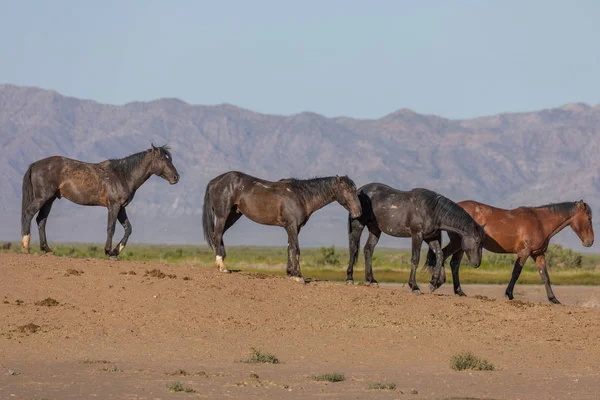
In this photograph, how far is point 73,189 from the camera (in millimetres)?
24109

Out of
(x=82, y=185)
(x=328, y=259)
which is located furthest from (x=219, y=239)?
(x=328, y=259)

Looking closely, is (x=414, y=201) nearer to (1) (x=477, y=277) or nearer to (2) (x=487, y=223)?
(2) (x=487, y=223)

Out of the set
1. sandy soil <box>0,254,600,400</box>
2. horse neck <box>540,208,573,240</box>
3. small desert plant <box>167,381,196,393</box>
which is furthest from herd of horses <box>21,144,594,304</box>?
small desert plant <box>167,381,196,393</box>

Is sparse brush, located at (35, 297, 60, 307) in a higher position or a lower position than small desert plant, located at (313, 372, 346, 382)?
higher

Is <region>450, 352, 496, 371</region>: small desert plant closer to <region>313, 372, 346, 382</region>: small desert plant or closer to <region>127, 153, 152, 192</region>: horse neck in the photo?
<region>313, 372, 346, 382</region>: small desert plant

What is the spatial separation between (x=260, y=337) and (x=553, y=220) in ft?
27.6

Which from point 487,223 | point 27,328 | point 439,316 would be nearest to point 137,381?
point 27,328

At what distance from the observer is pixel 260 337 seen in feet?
67.8

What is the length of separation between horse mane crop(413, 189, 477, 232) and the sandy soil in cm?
151

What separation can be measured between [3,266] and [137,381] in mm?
6962

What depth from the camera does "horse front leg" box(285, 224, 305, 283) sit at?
2341 centimetres

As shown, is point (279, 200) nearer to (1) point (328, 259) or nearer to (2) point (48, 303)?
(2) point (48, 303)

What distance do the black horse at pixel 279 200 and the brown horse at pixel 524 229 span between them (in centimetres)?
309

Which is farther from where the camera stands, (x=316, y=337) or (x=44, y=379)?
(x=316, y=337)
